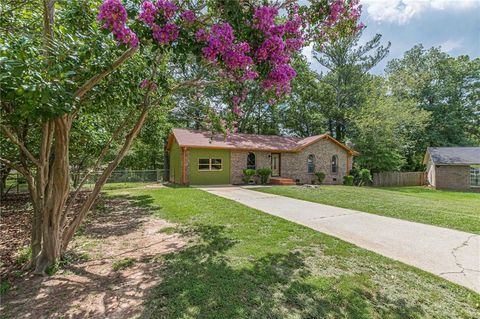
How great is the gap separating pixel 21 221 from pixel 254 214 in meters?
6.48

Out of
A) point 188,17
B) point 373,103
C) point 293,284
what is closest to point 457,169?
point 373,103

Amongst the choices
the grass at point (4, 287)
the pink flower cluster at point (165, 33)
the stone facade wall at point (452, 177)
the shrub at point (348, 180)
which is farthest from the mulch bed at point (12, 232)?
the stone facade wall at point (452, 177)

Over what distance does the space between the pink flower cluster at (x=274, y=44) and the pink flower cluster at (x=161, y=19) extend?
0.92m

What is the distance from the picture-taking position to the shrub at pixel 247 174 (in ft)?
56.0

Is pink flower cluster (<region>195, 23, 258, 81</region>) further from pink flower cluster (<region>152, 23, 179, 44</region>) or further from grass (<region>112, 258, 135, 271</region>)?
grass (<region>112, 258, 135, 271</region>)

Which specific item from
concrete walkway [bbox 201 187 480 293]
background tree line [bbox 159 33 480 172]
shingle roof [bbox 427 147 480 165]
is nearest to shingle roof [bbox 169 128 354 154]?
A: background tree line [bbox 159 33 480 172]

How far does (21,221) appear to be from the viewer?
6996mm

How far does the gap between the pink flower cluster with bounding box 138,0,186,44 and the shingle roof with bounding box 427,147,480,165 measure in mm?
24382

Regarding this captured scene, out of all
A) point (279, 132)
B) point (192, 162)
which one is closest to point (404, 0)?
point (192, 162)

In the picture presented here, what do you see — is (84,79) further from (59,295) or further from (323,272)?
(323,272)

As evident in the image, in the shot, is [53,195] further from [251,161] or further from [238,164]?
[251,161]

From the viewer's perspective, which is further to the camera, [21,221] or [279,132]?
[279,132]

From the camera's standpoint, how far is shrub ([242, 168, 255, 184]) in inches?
672

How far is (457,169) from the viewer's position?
66.4ft
